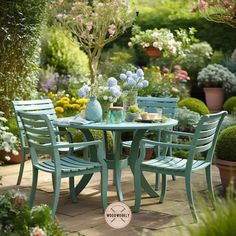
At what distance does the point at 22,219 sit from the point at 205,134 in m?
1.75

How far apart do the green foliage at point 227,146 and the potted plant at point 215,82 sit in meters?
6.81

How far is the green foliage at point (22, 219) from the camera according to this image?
3.06 meters

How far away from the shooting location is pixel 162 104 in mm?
5711

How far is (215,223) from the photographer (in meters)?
1.93

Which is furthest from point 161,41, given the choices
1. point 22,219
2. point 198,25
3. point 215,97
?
point 22,219

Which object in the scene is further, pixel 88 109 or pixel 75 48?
pixel 75 48

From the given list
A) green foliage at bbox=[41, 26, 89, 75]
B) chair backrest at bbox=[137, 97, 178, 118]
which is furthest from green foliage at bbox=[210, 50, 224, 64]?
chair backrest at bbox=[137, 97, 178, 118]

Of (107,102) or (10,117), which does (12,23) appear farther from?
(107,102)

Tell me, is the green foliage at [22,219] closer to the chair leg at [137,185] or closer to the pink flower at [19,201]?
the pink flower at [19,201]

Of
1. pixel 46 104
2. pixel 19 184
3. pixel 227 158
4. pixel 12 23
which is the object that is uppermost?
pixel 12 23

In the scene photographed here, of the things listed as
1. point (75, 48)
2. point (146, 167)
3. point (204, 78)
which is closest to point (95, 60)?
point (75, 48)

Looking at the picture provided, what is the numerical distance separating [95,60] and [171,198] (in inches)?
225

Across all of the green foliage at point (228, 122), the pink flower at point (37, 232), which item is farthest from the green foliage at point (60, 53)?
the pink flower at point (37, 232)

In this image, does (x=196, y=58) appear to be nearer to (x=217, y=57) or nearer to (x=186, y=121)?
(x=217, y=57)
